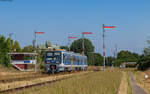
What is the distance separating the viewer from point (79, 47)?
305 ft

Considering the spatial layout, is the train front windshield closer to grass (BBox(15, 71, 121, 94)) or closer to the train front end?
the train front end

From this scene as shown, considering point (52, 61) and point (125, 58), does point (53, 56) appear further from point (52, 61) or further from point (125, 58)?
point (125, 58)

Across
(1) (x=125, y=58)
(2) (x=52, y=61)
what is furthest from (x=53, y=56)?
(1) (x=125, y=58)

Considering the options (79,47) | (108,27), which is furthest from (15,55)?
(79,47)

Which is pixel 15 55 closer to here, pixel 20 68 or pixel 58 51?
pixel 20 68

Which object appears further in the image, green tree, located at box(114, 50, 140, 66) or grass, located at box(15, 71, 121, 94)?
green tree, located at box(114, 50, 140, 66)

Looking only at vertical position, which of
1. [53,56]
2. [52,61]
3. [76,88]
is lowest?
[76,88]

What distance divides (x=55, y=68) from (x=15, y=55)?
13699mm

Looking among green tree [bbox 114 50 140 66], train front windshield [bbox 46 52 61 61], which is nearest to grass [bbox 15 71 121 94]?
train front windshield [bbox 46 52 61 61]

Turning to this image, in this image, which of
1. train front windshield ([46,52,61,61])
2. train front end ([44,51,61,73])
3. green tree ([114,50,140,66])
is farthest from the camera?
green tree ([114,50,140,66])

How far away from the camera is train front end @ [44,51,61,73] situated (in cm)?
3447

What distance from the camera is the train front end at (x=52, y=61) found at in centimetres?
3447

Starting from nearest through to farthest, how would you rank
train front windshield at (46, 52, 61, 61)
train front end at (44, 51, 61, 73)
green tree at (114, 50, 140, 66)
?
train front end at (44, 51, 61, 73), train front windshield at (46, 52, 61, 61), green tree at (114, 50, 140, 66)

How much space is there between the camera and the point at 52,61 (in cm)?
3475
